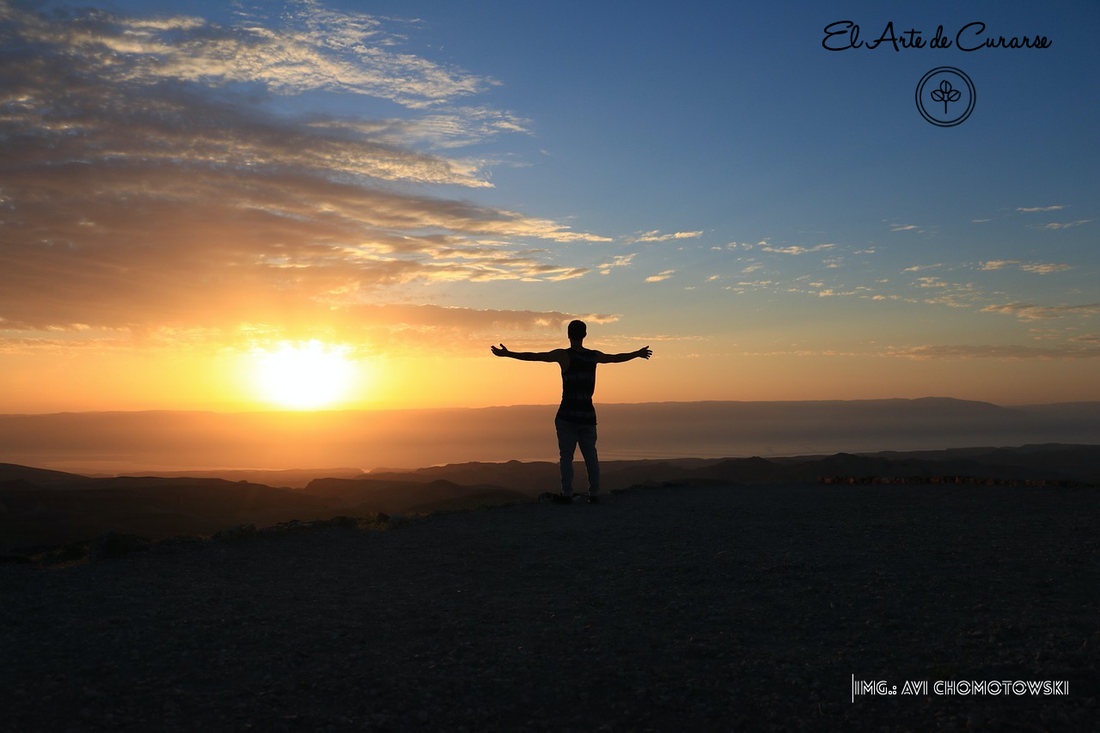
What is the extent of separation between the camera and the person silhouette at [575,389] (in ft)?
38.1

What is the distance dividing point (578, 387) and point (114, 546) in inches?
259

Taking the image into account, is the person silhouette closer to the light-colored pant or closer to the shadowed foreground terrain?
the light-colored pant

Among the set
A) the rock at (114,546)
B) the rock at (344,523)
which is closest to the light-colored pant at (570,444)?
the rock at (344,523)

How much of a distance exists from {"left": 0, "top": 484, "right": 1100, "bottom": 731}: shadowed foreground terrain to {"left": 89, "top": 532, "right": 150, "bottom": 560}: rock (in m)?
0.25

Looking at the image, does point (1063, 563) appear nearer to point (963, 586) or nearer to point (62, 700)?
point (963, 586)

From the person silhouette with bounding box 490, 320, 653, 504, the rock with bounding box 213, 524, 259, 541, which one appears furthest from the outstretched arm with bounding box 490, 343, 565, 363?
the rock with bounding box 213, 524, 259, 541

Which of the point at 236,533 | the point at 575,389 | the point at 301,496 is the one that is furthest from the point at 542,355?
the point at 301,496

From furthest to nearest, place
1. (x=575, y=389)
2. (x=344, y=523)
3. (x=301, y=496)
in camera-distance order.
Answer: (x=301, y=496), (x=575, y=389), (x=344, y=523)

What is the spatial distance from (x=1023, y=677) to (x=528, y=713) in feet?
8.94

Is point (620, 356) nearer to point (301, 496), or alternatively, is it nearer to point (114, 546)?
point (114, 546)

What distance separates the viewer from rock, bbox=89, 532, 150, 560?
316 inches

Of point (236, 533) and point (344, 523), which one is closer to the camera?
point (236, 533)

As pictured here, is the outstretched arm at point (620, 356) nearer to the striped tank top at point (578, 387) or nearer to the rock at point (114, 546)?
the striped tank top at point (578, 387)

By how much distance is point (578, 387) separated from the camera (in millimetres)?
11617
